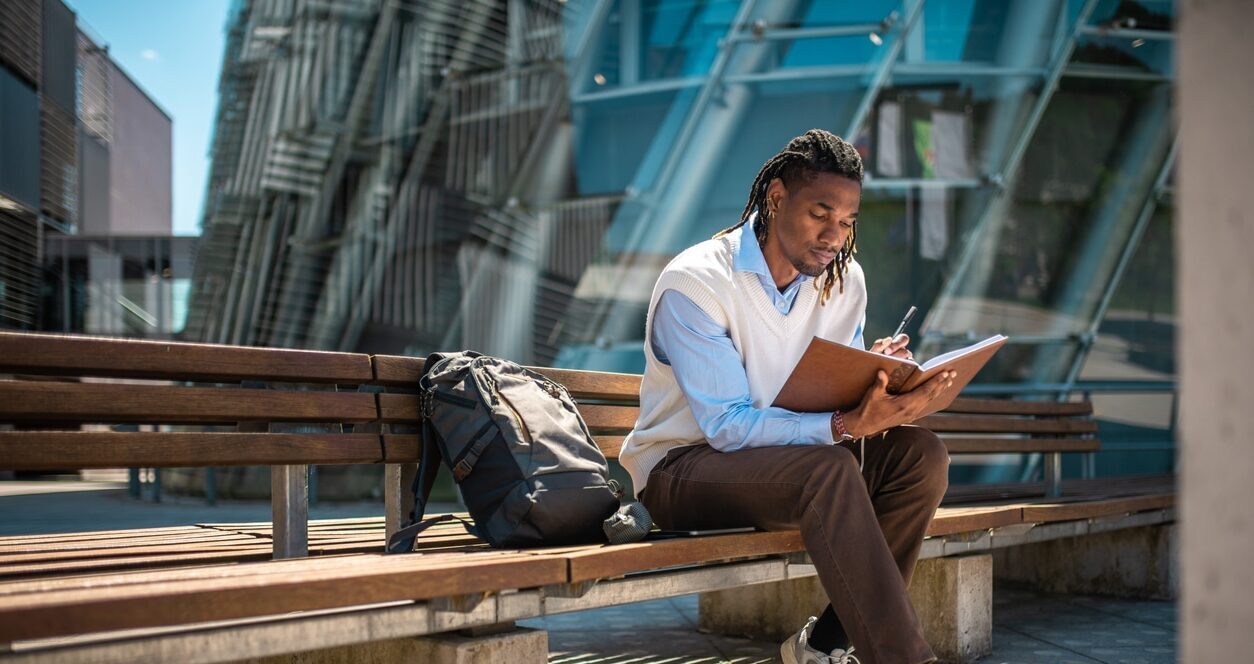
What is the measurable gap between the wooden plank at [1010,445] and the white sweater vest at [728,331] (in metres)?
1.63

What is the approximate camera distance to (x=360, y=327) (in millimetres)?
12672

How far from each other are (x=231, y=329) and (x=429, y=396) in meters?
11.4

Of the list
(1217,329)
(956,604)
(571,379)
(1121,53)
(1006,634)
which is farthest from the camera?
(1121,53)

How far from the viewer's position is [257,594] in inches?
77.1

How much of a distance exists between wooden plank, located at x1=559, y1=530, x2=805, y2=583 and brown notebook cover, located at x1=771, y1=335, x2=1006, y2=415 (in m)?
0.33

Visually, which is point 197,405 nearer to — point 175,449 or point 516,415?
point 175,449

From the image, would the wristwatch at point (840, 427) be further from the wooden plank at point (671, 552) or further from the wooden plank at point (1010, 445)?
the wooden plank at point (1010, 445)

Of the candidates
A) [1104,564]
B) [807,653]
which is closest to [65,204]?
[1104,564]

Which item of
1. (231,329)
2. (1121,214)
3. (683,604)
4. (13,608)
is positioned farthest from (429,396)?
(231,329)

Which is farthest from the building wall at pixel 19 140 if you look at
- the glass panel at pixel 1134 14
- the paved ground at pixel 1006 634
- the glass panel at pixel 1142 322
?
the paved ground at pixel 1006 634

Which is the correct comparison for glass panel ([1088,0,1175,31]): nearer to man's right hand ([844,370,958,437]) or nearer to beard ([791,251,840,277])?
beard ([791,251,840,277])

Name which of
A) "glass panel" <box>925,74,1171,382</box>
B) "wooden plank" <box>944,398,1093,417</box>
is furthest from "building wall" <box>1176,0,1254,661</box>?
"glass panel" <box>925,74,1171,382</box>

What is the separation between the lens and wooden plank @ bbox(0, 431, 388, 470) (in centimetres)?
255

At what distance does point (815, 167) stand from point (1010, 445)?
2.48 meters
